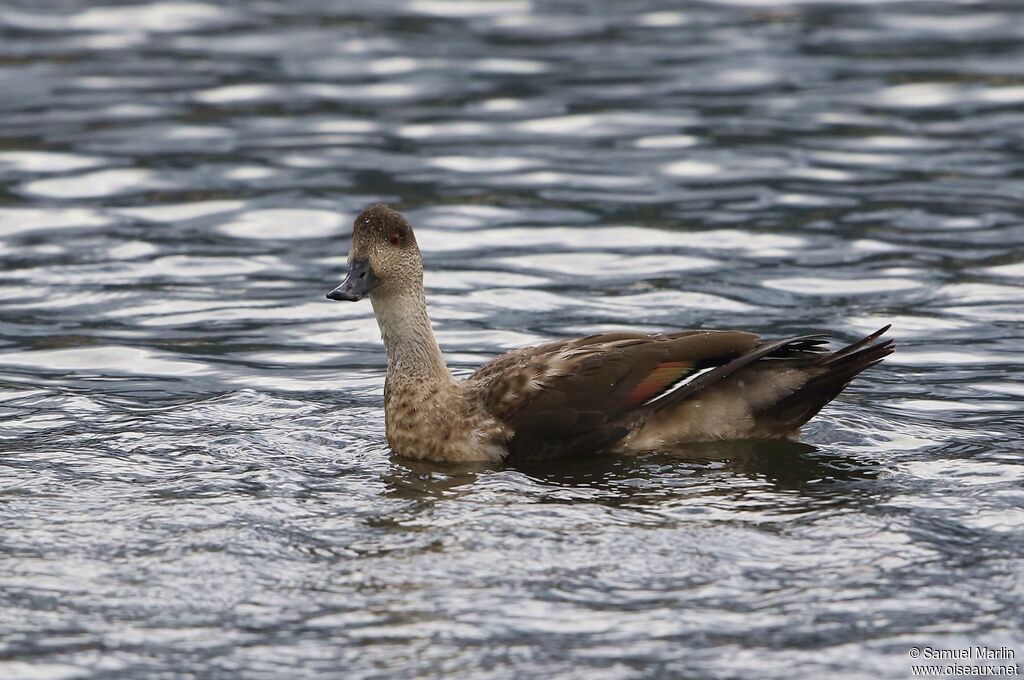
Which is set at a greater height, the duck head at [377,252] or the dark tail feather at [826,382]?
the duck head at [377,252]

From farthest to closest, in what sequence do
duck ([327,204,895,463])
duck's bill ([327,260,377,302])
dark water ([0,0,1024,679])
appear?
duck's bill ([327,260,377,302]) → duck ([327,204,895,463]) → dark water ([0,0,1024,679])

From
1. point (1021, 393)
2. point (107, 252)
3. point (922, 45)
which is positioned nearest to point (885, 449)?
point (1021, 393)

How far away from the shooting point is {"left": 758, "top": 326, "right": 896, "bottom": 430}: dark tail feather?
8.51 metres

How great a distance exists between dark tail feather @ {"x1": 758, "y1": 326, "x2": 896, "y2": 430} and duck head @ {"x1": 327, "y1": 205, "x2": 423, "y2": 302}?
212cm

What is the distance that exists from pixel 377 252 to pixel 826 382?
2.48 meters

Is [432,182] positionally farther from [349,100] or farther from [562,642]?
[562,642]

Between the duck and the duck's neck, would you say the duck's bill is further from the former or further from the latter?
the duck's neck

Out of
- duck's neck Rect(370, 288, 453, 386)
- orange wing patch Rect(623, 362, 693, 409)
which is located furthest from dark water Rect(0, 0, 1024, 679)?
duck's neck Rect(370, 288, 453, 386)

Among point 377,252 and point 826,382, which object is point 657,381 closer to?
point 826,382

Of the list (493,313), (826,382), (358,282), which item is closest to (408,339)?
(358,282)

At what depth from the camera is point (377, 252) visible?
8.80 meters

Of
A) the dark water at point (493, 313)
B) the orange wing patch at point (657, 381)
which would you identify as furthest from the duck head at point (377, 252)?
the orange wing patch at point (657, 381)

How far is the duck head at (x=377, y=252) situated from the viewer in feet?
28.9

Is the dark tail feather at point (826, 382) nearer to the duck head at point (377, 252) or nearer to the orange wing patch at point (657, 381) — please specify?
the orange wing patch at point (657, 381)
